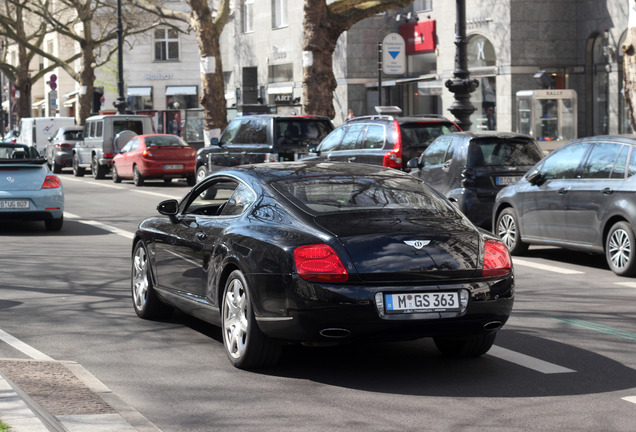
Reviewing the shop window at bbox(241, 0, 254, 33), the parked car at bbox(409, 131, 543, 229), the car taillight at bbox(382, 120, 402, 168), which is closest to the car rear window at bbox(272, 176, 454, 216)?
the parked car at bbox(409, 131, 543, 229)

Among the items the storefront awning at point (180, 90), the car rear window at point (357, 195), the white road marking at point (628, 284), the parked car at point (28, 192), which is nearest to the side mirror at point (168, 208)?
the car rear window at point (357, 195)

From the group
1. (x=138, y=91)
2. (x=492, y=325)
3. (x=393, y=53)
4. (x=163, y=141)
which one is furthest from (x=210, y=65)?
(x=138, y=91)

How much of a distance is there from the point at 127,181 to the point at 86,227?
16.5m

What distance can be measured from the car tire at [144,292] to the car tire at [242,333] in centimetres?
174

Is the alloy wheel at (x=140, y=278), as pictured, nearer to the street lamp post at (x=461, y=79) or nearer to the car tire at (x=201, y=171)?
the street lamp post at (x=461, y=79)

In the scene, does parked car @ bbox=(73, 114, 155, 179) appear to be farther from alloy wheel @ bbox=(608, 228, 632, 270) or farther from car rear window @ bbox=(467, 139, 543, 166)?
alloy wheel @ bbox=(608, 228, 632, 270)

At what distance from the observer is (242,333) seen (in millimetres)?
7227

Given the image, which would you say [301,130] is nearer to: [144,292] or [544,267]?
[544,267]

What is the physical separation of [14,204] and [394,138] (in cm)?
614

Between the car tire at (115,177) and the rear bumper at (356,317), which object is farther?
the car tire at (115,177)

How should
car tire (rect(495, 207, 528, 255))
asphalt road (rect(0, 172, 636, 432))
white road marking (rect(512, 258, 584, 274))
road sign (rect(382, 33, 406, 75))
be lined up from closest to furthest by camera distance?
asphalt road (rect(0, 172, 636, 432)) < white road marking (rect(512, 258, 584, 274)) < car tire (rect(495, 207, 528, 255)) < road sign (rect(382, 33, 406, 75))

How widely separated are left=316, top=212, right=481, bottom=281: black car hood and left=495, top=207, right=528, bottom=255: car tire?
711cm

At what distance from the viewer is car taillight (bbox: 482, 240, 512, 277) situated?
23.0 ft

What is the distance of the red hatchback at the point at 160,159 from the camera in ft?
101
